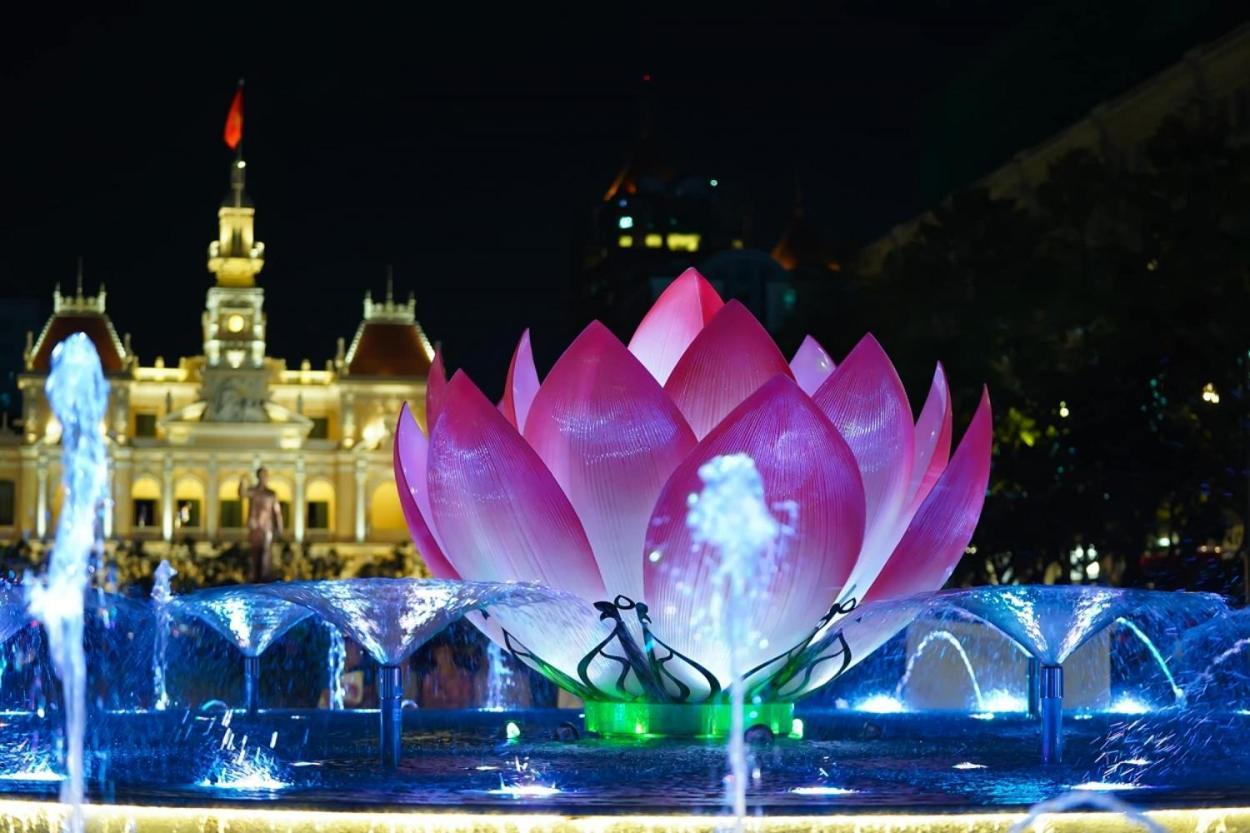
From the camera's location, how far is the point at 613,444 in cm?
1105

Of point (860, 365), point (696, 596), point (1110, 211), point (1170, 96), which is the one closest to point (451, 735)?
point (696, 596)

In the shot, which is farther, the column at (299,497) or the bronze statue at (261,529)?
the column at (299,497)

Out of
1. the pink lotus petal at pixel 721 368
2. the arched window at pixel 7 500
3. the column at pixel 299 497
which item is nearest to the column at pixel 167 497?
the column at pixel 299 497

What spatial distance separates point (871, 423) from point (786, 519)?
3.56 feet

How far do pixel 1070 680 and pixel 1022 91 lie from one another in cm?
3429

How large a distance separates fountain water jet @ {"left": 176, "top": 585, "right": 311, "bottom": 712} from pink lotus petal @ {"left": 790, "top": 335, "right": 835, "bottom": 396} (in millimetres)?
3506

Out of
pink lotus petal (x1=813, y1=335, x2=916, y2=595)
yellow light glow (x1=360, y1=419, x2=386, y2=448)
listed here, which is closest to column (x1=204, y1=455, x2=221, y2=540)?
yellow light glow (x1=360, y1=419, x2=386, y2=448)

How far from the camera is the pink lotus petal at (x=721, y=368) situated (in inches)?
453

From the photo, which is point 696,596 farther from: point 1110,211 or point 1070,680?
point 1110,211

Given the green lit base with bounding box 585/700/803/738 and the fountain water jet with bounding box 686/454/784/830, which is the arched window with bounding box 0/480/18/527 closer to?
the green lit base with bounding box 585/700/803/738

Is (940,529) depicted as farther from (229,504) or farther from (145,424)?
(145,424)

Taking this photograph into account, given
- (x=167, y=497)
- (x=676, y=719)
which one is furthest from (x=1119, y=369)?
(x=167, y=497)

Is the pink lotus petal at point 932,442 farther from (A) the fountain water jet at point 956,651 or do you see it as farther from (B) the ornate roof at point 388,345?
(B) the ornate roof at point 388,345

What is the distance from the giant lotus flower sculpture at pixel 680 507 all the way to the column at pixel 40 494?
5455 cm
